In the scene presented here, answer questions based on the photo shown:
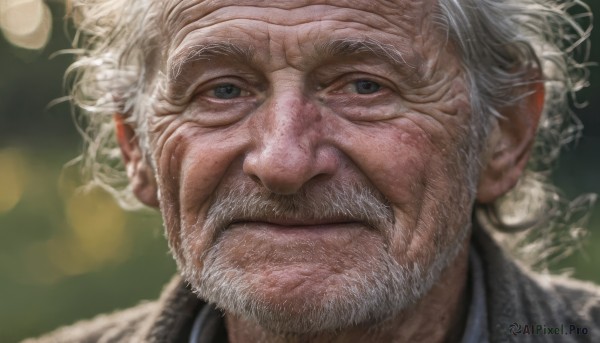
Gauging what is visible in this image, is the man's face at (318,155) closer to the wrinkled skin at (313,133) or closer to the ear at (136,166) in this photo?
the wrinkled skin at (313,133)

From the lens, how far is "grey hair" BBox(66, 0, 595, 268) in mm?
3166

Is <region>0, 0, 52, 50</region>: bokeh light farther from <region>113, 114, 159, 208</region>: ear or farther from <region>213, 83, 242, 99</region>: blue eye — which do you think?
<region>213, 83, 242, 99</region>: blue eye

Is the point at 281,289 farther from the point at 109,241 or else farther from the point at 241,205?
the point at 109,241

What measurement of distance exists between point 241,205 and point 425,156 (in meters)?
0.57

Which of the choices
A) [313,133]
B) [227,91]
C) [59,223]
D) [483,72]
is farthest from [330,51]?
[59,223]

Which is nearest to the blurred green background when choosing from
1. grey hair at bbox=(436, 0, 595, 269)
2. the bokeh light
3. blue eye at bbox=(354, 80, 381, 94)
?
the bokeh light

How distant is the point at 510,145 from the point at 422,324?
2.21ft

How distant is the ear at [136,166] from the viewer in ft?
11.3

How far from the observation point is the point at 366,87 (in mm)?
2928

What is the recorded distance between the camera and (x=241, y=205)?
287 cm

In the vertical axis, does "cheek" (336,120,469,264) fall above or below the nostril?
above

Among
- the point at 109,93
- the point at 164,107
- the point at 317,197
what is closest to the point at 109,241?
the point at 109,93

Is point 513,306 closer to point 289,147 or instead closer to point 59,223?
point 289,147

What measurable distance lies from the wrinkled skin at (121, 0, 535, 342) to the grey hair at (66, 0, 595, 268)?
14 centimetres
